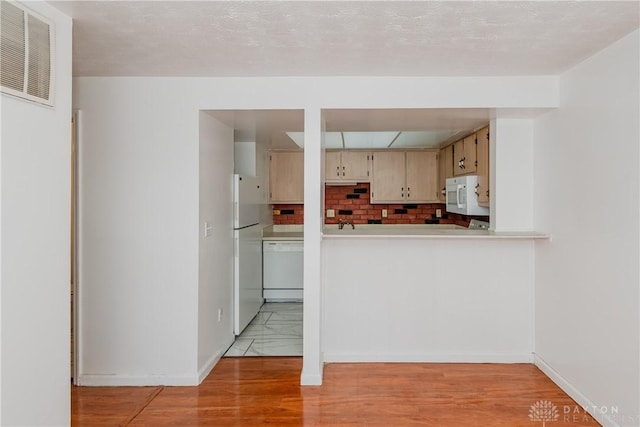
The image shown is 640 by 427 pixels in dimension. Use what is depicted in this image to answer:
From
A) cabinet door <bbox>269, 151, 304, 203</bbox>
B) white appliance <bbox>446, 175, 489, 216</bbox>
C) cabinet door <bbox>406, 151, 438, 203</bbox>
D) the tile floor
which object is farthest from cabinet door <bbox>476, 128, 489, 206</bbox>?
cabinet door <bbox>269, 151, 304, 203</bbox>

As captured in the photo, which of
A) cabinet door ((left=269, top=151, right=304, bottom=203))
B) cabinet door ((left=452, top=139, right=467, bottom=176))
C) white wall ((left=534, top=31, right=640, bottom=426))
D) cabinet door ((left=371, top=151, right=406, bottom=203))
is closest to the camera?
white wall ((left=534, top=31, right=640, bottom=426))

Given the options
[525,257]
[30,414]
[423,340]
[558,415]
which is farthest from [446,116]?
[30,414]

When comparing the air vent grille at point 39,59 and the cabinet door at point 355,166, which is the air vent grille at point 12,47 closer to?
the air vent grille at point 39,59

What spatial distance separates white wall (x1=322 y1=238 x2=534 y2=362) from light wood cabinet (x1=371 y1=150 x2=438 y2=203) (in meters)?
2.67

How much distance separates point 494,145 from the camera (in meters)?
3.57

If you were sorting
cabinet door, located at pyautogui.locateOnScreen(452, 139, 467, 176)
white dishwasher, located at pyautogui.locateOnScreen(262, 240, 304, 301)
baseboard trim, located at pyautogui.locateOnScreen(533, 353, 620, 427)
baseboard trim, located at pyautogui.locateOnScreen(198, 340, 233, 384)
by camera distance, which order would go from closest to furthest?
baseboard trim, located at pyautogui.locateOnScreen(533, 353, 620, 427), baseboard trim, located at pyautogui.locateOnScreen(198, 340, 233, 384), cabinet door, located at pyautogui.locateOnScreen(452, 139, 467, 176), white dishwasher, located at pyautogui.locateOnScreen(262, 240, 304, 301)

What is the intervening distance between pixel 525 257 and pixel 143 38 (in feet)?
10.4

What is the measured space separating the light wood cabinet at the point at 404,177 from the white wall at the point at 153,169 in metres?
3.13

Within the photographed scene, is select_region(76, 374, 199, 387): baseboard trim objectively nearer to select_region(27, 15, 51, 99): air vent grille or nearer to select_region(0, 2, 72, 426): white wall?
select_region(0, 2, 72, 426): white wall

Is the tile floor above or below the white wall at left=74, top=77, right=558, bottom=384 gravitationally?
below

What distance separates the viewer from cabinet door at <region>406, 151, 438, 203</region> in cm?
621

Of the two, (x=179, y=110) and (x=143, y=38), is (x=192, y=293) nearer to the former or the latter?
(x=179, y=110)

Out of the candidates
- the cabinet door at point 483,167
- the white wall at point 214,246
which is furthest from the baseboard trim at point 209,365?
the cabinet door at point 483,167

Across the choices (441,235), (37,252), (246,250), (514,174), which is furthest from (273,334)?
(37,252)
